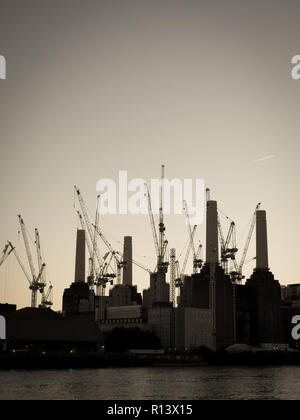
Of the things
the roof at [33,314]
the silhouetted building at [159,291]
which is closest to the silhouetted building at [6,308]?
the roof at [33,314]

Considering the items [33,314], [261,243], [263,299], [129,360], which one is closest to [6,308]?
[33,314]

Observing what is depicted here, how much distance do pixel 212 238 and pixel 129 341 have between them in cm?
3446

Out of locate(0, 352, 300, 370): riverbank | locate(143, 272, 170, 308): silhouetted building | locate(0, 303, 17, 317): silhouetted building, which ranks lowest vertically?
locate(0, 352, 300, 370): riverbank

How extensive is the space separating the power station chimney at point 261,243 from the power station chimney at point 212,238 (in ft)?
35.3

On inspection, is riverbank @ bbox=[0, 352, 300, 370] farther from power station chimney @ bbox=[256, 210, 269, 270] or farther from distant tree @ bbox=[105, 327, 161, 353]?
power station chimney @ bbox=[256, 210, 269, 270]

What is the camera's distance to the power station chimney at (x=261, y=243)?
168625 mm

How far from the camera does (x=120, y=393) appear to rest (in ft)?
198

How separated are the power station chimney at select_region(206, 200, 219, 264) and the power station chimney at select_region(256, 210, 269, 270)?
35.3 ft

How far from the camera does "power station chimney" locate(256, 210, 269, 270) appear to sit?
6639 inches

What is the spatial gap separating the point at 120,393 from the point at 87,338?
276 feet

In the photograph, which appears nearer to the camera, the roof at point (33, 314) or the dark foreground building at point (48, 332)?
the dark foreground building at point (48, 332)

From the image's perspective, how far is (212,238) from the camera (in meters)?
168

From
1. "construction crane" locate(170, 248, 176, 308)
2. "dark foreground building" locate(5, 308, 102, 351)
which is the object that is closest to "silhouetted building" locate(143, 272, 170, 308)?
"construction crane" locate(170, 248, 176, 308)

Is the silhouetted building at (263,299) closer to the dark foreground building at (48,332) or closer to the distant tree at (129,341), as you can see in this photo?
the distant tree at (129,341)
